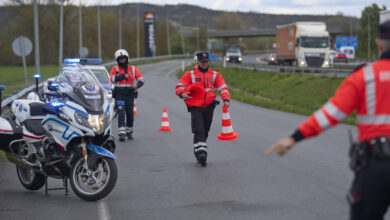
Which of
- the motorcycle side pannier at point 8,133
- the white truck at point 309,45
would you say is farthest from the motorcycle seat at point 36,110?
the white truck at point 309,45

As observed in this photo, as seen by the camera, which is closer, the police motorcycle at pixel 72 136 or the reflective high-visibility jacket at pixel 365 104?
the reflective high-visibility jacket at pixel 365 104

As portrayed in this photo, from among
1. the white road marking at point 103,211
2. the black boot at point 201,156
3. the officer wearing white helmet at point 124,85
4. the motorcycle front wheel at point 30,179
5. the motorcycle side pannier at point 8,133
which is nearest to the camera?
the white road marking at point 103,211

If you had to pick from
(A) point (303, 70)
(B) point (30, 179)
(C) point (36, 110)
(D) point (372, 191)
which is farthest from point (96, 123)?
(A) point (303, 70)

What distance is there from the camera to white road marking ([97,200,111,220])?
279 inches

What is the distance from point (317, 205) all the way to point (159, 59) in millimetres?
77902

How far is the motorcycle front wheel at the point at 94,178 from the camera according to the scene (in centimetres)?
771

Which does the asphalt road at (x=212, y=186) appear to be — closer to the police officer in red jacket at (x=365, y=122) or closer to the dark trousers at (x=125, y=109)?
the dark trousers at (x=125, y=109)

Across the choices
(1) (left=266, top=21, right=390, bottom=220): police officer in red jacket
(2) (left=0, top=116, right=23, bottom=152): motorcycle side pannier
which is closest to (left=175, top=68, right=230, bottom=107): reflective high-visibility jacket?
(2) (left=0, top=116, right=23, bottom=152): motorcycle side pannier

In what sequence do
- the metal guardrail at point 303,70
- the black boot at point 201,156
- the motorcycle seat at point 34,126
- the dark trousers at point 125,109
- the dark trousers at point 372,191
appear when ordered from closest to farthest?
1. the dark trousers at point 372,191
2. the motorcycle seat at point 34,126
3. the black boot at point 201,156
4. the dark trousers at point 125,109
5. the metal guardrail at point 303,70

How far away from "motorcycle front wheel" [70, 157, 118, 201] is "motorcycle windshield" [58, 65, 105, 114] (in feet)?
2.03

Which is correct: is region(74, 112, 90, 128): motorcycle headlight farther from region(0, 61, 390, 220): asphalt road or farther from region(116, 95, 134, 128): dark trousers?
region(116, 95, 134, 128): dark trousers

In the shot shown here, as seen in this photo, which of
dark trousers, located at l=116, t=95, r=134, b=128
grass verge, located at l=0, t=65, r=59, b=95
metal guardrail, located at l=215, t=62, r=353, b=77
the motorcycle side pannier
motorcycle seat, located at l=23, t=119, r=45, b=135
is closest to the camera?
motorcycle seat, located at l=23, t=119, r=45, b=135

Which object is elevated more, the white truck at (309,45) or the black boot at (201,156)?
the white truck at (309,45)

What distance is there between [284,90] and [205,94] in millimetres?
22949
